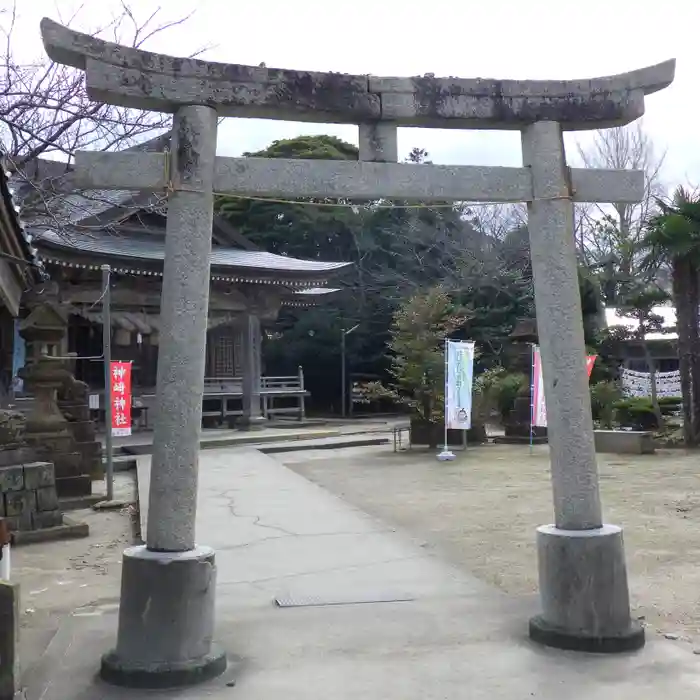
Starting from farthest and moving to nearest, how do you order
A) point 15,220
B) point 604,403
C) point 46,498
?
point 604,403 → point 46,498 → point 15,220

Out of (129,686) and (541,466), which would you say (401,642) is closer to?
(129,686)

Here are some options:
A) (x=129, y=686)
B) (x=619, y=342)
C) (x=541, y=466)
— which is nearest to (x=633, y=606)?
(x=129, y=686)

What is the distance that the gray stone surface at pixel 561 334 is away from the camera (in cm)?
426

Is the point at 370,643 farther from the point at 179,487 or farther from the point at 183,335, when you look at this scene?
the point at 183,335

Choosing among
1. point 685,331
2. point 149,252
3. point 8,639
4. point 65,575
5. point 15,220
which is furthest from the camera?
point 149,252

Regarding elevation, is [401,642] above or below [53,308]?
below

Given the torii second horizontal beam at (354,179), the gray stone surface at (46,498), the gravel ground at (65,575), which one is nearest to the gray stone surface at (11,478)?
the gray stone surface at (46,498)

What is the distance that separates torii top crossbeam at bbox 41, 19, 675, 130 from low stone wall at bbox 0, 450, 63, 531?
5.20 m

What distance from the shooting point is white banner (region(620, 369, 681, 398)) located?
22.1 meters

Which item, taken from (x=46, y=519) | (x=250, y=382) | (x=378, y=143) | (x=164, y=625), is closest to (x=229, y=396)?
(x=250, y=382)

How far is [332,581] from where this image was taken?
5586 millimetres

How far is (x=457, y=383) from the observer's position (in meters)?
14.5

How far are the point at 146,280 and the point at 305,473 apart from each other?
8.11 m

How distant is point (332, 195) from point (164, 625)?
2482 mm
